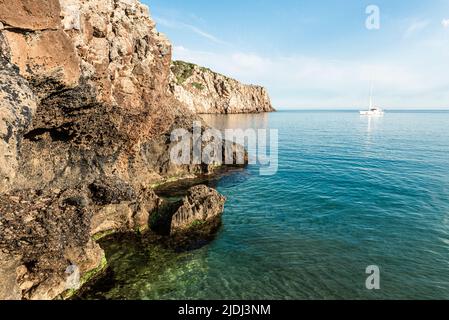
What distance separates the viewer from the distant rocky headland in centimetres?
1366

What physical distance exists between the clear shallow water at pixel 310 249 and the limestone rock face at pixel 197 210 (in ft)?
5.71

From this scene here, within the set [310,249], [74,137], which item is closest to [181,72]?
[74,137]

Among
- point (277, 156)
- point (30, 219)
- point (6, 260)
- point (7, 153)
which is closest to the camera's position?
point (7, 153)

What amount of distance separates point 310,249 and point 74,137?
1984cm

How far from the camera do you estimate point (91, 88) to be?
1952cm

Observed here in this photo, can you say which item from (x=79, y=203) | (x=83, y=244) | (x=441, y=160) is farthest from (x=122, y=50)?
(x=441, y=160)

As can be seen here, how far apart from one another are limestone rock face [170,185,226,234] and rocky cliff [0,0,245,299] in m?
0.33

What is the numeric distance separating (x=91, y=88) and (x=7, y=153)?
28.6 feet

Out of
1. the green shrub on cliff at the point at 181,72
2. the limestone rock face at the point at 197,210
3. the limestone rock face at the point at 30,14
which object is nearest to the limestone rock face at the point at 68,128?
the limestone rock face at the point at 30,14

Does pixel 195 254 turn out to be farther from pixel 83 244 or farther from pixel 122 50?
pixel 122 50

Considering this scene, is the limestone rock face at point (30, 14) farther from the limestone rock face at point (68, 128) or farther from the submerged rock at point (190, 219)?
the submerged rock at point (190, 219)

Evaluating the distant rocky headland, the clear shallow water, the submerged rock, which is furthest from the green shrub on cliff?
the submerged rock

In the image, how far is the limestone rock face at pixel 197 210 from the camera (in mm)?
24919

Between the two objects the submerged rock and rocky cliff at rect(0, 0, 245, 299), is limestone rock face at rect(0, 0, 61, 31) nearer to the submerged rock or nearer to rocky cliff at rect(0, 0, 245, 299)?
rocky cliff at rect(0, 0, 245, 299)
